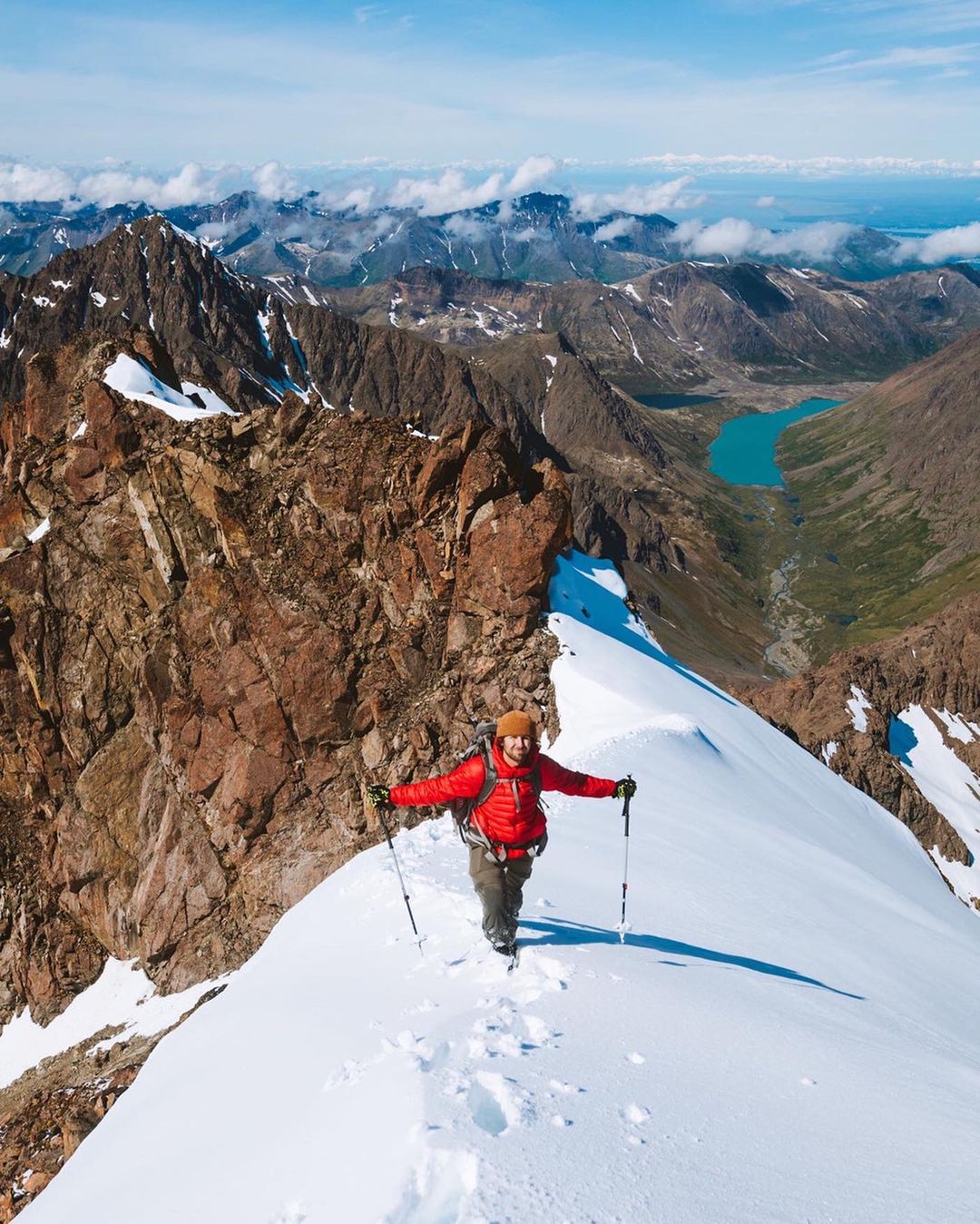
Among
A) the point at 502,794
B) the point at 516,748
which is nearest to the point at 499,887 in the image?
the point at 502,794

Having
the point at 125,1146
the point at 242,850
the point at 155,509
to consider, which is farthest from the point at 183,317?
the point at 125,1146

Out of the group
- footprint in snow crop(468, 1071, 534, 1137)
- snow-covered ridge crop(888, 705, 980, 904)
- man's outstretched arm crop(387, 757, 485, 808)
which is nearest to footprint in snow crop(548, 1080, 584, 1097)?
footprint in snow crop(468, 1071, 534, 1137)

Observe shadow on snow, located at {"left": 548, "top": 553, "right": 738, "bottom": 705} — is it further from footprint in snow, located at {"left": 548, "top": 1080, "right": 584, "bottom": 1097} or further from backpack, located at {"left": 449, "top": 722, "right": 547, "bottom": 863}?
footprint in snow, located at {"left": 548, "top": 1080, "right": 584, "bottom": 1097}

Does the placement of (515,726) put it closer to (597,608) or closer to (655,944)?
(655,944)

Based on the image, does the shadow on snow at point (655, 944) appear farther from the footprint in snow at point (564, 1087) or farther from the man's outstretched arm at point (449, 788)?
the footprint in snow at point (564, 1087)

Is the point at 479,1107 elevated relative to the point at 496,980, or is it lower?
elevated

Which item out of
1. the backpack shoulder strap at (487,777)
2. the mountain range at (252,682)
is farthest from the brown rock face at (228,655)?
the backpack shoulder strap at (487,777)

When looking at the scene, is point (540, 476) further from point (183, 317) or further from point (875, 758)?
point (183, 317)
